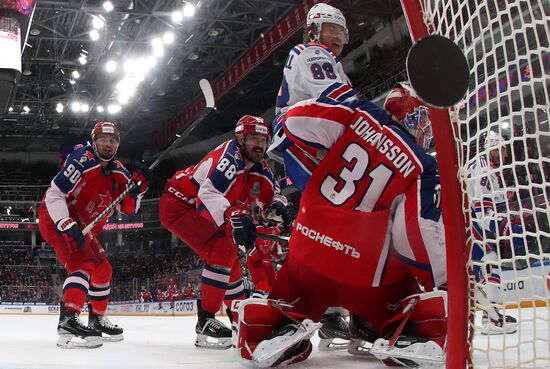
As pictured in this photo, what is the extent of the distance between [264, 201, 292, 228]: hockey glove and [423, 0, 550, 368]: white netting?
187 centimetres

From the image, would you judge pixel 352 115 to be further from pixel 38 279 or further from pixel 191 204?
pixel 38 279

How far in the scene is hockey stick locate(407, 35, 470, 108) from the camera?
757 millimetres

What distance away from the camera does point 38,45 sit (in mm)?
13203

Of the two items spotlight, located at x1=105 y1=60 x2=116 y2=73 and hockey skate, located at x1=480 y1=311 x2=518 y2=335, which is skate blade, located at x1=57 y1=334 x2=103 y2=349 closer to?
hockey skate, located at x1=480 y1=311 x2=518 y2=335

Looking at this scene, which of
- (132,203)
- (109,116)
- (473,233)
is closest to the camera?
(473,233)

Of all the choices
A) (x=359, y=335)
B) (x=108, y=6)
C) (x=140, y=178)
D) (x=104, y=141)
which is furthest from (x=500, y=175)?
(x=108, y=6)

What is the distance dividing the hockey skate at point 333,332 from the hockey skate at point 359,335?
133 mm

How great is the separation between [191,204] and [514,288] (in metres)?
2.31

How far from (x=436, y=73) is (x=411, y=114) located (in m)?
0.99

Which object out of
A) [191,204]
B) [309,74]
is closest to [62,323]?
[191,204]

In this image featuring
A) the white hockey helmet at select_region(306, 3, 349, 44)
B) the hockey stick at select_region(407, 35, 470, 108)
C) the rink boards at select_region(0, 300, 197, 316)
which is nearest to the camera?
the hockey stick at select_region(407, 35, 470, 108)

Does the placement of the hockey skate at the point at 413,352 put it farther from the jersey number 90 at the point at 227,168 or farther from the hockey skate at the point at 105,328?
the hockey skate at the point at 105,328

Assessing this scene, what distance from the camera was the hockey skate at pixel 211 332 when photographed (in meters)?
2.49

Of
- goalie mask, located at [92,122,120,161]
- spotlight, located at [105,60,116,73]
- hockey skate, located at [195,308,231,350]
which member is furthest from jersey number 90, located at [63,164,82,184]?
spotlight, located at [105,60,116,73]
